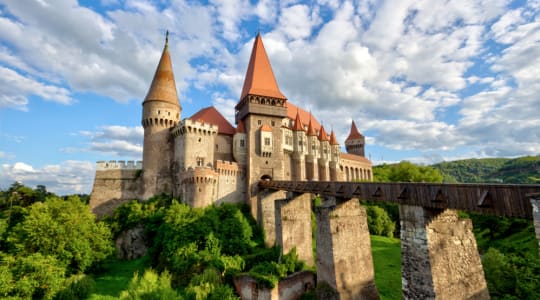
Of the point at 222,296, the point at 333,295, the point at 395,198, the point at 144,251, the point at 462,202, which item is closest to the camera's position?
the point at 462,202

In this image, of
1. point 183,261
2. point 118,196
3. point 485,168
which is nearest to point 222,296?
point 183,261

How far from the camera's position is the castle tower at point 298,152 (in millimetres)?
34938

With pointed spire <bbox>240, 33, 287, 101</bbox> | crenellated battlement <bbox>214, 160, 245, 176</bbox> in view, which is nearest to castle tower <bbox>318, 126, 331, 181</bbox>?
pointed spire <bbox>240, 33, 287, 101</bbox>

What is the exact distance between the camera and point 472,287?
30.7ft

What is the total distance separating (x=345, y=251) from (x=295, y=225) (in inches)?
302

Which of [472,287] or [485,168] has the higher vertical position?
[485,168]

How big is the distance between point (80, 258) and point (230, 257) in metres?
12.1

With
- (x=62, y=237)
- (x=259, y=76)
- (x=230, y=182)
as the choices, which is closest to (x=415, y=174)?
(x=259, y=76)

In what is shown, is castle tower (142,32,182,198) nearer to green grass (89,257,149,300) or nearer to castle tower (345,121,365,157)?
green grass (89,257,149,300)

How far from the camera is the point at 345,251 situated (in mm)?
14680

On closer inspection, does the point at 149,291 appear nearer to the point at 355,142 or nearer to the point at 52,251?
the point at 52,251

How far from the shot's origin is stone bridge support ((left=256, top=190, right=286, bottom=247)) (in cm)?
2683

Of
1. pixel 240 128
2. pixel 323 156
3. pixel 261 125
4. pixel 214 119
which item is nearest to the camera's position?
pixel 261 125

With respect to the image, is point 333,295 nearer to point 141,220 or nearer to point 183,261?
point 183,261
